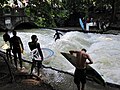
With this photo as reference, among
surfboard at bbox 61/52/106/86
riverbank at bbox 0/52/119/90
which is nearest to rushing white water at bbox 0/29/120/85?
riverbank at bbox 0/52/119/90

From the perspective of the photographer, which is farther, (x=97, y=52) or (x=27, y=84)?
(x=97, y=52)

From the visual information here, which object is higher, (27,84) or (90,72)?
(90,72)

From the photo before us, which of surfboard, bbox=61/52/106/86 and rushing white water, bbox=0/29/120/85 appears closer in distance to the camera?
surfboard, bbox=61/52/106/86

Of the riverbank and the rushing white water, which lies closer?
the riverbank

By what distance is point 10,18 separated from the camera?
3328 centimetres

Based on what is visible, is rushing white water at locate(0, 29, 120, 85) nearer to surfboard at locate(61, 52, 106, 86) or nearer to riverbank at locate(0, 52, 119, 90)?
riverbank at locate(0, 52, 119, 90)

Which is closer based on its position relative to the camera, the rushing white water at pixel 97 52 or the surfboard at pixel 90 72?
the surfboard at pixel 90 72

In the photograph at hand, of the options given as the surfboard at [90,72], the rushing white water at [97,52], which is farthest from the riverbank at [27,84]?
the rushing white water at [97,52]

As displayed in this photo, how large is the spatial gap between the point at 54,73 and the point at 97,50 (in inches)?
278

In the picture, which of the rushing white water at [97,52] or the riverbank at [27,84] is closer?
the riverbank at [27,84]

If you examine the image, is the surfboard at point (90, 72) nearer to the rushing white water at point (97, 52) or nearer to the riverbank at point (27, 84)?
the riverbank at point (27, 84)

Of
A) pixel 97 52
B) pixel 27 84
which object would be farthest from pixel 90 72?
pixel 97 52

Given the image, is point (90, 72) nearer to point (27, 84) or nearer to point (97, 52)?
point (27, 84)

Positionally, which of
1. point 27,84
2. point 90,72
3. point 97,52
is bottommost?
point 97,52
